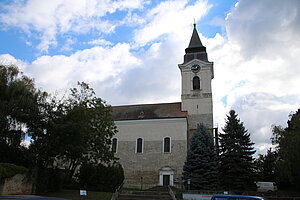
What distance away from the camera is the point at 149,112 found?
3972 centimetres

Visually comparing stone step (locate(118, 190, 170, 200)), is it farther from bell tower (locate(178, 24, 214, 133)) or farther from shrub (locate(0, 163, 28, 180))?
bell tower (locate(178, 24, 214, 133))

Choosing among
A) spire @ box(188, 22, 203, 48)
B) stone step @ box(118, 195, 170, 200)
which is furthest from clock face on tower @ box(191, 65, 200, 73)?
stone step @ box(118, 195, 170, 200)

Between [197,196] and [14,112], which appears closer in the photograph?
[14,112]

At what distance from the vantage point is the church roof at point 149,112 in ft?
125

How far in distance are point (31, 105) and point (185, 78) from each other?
24.5 m

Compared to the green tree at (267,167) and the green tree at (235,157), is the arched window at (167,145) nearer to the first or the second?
the green tree at (235,157)

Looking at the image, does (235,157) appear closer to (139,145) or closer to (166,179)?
(166,179)

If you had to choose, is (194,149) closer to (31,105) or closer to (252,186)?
(252,186)

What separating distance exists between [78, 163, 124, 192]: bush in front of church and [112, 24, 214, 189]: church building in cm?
848

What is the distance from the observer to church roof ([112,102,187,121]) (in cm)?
3812

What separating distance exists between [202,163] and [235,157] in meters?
3.62

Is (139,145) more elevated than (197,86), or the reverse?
(197,86)

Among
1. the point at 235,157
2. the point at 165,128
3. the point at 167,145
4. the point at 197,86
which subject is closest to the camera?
the point at 235,157

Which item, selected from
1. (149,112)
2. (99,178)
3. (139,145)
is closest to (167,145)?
(139,145)
